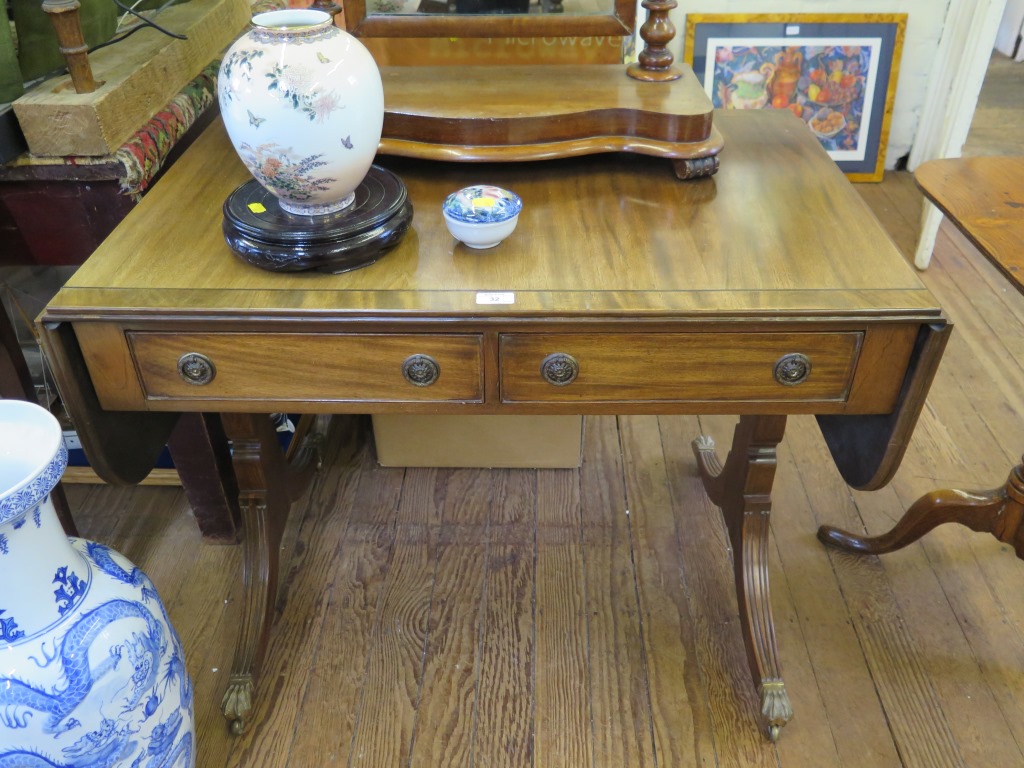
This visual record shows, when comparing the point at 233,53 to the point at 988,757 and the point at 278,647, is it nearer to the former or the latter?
the point at 278,647

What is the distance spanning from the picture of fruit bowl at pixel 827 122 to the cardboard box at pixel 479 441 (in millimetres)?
1660

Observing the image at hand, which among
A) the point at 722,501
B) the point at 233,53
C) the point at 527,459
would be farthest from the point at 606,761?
the point at 233,53

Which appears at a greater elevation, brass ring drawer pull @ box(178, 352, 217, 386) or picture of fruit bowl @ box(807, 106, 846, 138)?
brass ring drawer pull @ box(178, 352, 217, 386)

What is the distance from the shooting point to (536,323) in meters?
0.97

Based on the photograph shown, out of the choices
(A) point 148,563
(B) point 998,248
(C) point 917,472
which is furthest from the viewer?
(C) point 917,472

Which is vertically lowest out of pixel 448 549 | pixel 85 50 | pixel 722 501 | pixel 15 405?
pixel 448 549

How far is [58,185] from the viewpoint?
127 cm

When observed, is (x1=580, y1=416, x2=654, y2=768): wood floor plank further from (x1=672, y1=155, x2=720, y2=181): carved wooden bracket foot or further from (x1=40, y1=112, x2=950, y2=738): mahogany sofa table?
(x1=672, y1=155, x2=720, y2=181): carved wooden bracket foot

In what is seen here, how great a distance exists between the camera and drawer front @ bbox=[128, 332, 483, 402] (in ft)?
3.28

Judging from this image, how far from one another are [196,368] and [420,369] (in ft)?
0.87

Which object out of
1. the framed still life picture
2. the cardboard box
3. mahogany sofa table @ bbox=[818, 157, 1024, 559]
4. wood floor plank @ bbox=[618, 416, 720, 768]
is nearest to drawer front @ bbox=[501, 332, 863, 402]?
mahogany sofa table @ bbox=[818, 157, 1024, 559]

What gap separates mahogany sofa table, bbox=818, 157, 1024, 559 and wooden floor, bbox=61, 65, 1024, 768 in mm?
134

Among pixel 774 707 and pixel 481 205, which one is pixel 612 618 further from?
pixel 481 205

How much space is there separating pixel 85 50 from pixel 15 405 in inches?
21.3
